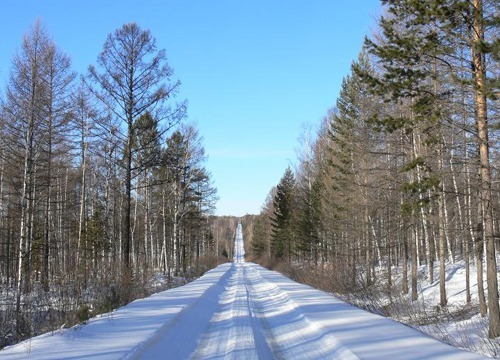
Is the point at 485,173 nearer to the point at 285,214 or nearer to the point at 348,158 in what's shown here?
the point at 348,158

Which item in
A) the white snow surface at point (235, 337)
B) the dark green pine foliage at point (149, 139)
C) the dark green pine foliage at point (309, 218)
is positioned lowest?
the white snow surface at point (235, 337)

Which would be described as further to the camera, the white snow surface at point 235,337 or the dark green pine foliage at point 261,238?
the dark green pine foliage at point 261,238

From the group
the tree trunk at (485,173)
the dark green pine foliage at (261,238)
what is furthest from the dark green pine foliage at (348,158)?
the dark green pine foliage at (261,238)

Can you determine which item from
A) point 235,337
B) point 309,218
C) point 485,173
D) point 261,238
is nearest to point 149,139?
point 235,337

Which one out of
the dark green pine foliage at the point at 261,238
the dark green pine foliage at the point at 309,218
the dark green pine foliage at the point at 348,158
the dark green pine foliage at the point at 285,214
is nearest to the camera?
the dark green pine foliage at the point at 348,158

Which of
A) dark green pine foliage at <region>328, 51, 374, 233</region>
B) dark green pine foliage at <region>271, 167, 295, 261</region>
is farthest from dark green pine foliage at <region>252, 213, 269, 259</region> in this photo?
dark green pine foliage at <region>328, 51, 374, 233</region>

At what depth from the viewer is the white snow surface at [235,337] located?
688cm

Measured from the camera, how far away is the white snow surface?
6.88m

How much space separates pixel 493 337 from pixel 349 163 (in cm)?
1712

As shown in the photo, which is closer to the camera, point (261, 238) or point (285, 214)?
point (285, 214)

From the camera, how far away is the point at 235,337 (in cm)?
867

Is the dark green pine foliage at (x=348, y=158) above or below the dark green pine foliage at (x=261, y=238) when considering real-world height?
above

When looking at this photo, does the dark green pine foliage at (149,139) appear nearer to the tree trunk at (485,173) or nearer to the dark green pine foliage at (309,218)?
the tree trunk at (485,173)

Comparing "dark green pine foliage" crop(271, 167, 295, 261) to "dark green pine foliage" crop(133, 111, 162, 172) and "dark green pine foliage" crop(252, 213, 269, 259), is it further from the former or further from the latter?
"dark green pine foliage" crop(133, 111, 162, 172)
